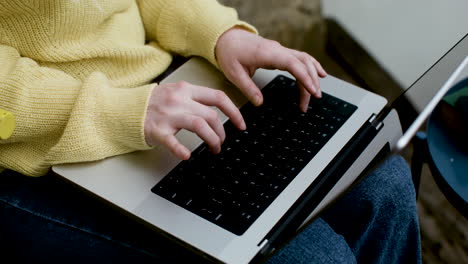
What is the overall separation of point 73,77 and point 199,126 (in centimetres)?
22

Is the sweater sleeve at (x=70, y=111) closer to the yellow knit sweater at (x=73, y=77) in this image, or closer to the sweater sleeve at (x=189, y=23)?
the yellow knit sweater at (x=73, y=77)

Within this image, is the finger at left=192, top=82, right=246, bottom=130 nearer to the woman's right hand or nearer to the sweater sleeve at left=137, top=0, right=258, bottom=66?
the woman's right hand

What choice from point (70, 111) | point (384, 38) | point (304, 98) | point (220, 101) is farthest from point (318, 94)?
point (384, 38)

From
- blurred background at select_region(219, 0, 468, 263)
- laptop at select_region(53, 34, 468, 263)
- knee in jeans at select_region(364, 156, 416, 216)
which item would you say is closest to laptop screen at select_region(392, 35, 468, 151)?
laptop at select_region(53, 34, 468, 263)

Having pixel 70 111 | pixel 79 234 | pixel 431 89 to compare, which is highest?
pixel 431 89

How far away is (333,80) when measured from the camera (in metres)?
0.77

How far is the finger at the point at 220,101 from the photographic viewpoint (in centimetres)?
64

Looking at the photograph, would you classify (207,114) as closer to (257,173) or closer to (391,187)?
(257,173)

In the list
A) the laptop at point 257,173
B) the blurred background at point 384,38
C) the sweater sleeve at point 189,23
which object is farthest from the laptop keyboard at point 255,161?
the blurred background at point 384,38

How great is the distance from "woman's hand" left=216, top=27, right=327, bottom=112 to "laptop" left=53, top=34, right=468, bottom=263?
0.03 m

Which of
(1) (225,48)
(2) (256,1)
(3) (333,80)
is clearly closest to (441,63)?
(3) (333,80)

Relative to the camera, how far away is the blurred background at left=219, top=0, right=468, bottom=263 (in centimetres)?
114

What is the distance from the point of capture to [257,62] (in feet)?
2.42

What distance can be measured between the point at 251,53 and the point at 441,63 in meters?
0.23
